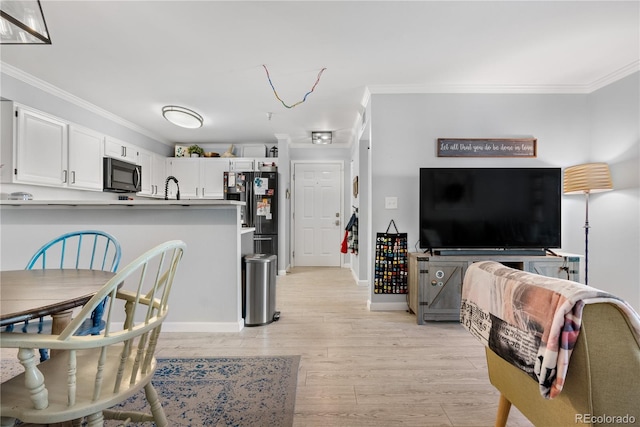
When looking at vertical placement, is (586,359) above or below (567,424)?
above

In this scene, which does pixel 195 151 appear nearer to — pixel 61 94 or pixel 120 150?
pixel 120 150

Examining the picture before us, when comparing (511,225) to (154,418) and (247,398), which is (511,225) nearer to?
(247,398)

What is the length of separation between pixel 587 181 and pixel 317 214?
3.91 metres

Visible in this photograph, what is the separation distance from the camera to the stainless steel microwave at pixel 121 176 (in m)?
3.83

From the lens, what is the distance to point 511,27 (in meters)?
2.12

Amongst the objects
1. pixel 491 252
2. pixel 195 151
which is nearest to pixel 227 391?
pixel 491 252

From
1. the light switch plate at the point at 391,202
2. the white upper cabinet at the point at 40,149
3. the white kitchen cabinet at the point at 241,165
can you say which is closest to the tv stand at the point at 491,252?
the light switch plate at the point at 391,202

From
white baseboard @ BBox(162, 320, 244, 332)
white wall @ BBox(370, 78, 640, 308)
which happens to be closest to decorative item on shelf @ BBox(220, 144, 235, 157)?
white wall @ BBox(370, 78, 640, 308)

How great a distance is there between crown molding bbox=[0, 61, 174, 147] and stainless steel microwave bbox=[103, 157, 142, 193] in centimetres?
59

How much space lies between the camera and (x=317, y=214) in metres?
5.67

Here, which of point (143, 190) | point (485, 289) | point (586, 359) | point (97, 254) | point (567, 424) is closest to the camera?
point (586, 359)

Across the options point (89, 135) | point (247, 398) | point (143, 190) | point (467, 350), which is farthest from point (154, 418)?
point (143, 190)

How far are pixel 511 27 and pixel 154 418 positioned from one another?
3172 mm

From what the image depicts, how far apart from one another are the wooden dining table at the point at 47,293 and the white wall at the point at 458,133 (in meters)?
2.49
